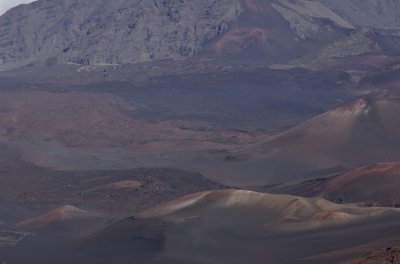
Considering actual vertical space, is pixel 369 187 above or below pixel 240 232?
below

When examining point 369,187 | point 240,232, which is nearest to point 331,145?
point 369,187

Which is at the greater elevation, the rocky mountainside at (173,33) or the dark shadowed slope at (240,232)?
the dark shadowed slope at (240,232)

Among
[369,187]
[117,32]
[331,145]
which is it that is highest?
[369,187]

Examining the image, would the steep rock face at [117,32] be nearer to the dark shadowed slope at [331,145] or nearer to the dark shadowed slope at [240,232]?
the dark shadowed slope at [331,145]

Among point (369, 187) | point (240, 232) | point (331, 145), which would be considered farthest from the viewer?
point (331, 145)

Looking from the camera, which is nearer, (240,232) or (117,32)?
(240,232)

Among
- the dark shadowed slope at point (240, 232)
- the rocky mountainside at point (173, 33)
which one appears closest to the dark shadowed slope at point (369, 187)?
the dark shadowed slope at point (240, 232)

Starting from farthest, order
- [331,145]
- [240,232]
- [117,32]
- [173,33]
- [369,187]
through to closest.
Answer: [173,33] < [117,32] < [331,145] < [369,187] < [240,232]

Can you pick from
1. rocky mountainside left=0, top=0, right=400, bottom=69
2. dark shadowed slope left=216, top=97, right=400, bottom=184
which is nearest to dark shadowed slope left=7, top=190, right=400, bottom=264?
dark shadowed slope left=216, top=97, right=400, bottom=184

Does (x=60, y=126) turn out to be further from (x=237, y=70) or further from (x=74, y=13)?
(x=74, y=13)

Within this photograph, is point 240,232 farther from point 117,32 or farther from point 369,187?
point 117,32
